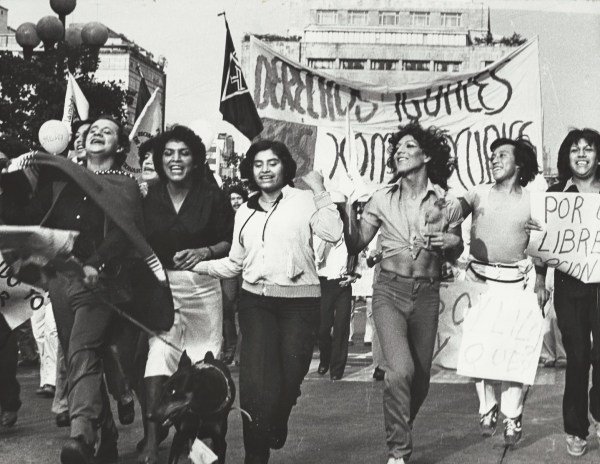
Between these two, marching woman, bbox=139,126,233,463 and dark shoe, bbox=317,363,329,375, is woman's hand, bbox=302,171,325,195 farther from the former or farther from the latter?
dark shoe, bbox=317,363,329,375

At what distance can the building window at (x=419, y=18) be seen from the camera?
317ft

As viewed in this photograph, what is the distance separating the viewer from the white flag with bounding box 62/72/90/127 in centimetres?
1298

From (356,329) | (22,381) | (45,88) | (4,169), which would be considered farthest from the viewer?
(45,88)

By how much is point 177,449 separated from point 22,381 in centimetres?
493

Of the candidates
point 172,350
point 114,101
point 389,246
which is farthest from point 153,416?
point 114,101

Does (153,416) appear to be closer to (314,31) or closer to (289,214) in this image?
(289,214)

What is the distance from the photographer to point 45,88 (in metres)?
31.8

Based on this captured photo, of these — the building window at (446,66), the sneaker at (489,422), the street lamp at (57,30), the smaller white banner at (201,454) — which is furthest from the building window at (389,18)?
the smaller white banner at (201,454)

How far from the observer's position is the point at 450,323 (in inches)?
366

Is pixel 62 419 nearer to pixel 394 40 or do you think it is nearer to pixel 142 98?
pixel 142 98

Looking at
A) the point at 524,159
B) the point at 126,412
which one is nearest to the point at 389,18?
the point at 524,159

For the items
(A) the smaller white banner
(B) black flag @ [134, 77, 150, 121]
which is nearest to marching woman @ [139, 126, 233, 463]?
(A) the smaller white banner

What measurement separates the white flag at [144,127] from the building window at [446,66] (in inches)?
3466

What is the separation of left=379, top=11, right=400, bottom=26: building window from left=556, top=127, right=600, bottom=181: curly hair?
295 ft
